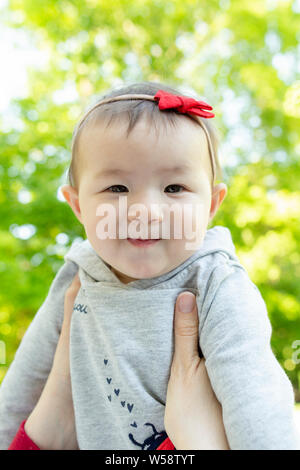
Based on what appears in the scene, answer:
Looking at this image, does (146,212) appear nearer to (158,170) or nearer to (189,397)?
(158,170)

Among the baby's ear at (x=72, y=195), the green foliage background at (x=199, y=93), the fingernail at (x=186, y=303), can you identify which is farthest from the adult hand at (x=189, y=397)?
the green foliage background at (x=199, y=93)

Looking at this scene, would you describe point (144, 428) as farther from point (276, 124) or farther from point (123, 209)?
point (276, 124)

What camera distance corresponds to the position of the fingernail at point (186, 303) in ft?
2.99

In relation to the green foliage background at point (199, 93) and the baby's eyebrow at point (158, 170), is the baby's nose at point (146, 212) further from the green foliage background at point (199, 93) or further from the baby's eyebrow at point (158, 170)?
the green foliage background at point (199, 93)

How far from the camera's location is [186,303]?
3.00ft

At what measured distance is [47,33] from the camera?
4.43 m

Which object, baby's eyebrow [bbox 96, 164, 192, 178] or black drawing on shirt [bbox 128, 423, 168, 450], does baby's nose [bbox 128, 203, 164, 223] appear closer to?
baby's eyebrow [bbox 96, 164, 192, 178]

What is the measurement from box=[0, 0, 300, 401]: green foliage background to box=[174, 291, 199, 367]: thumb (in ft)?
9.16

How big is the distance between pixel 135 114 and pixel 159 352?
51 centimetres

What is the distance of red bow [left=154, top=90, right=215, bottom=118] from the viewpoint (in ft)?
2.96

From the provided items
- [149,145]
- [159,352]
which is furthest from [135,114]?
[159,352]
